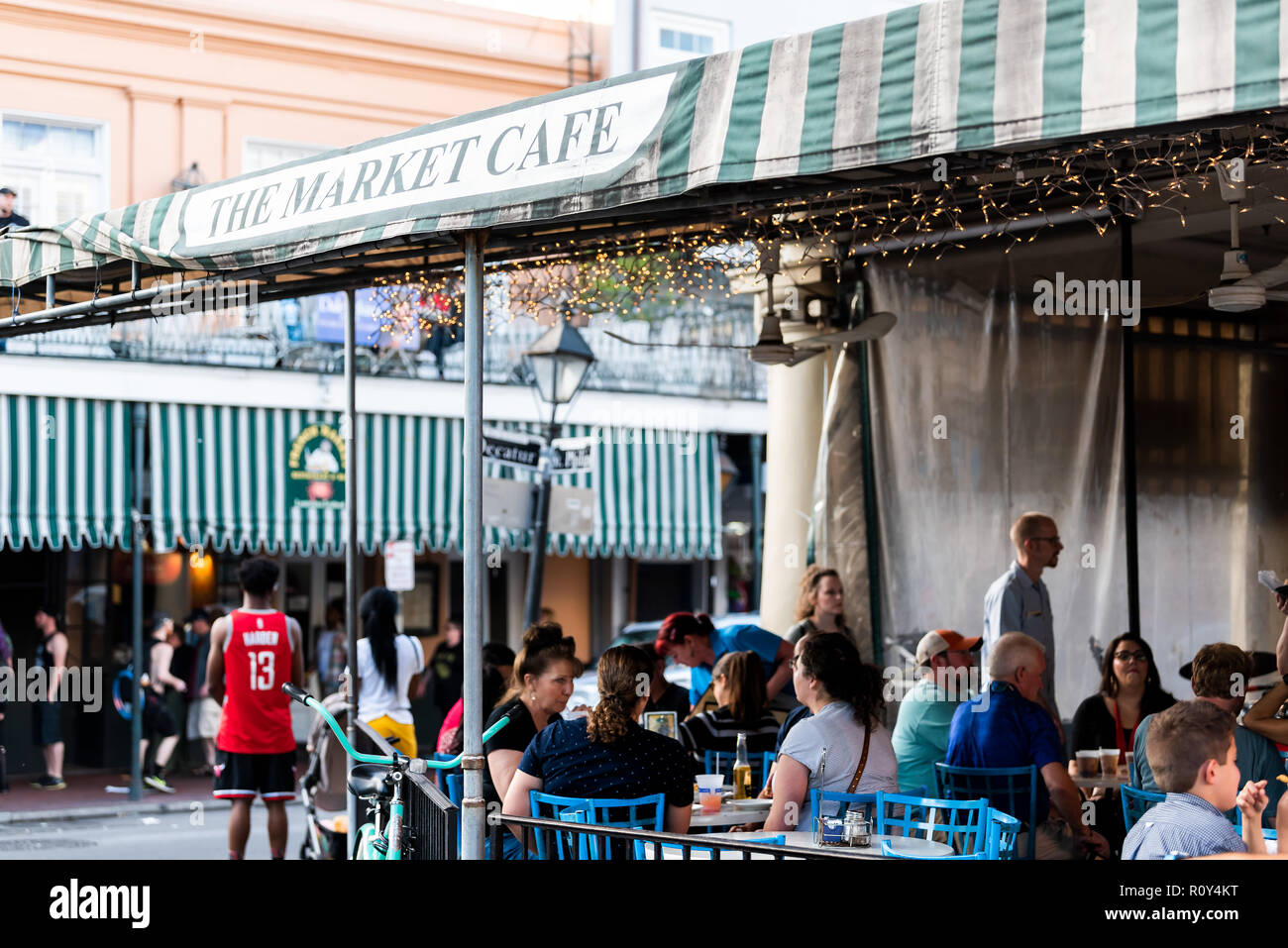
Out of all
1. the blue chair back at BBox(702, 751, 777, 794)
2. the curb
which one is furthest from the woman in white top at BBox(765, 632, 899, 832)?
the curb

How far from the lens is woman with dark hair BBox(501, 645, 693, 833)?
17.8 ft

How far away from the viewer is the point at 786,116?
4164 millimetres

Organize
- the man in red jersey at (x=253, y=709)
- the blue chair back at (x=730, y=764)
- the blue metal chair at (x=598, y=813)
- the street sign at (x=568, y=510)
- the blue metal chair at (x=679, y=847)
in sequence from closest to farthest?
the blue metal chair at (x=679, y=847)
the blue metal chair at (x=598, y=813)
the blue chair back at (x=730, y=764)
the man in red jersey at (x=253, y=709)
the street sign at (x=568, y=510)

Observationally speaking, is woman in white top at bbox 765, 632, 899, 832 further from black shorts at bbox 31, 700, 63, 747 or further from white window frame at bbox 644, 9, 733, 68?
white window frame at bbox 644, 9, 733, 68

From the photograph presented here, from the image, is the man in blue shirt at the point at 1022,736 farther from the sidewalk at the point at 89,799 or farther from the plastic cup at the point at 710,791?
the sidewalk at the point at 89,799

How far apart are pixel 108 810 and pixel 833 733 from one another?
36.2ft

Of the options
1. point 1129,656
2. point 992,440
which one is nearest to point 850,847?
point 1129,656

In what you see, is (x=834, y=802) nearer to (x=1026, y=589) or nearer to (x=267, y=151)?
(x=1026, y=589)

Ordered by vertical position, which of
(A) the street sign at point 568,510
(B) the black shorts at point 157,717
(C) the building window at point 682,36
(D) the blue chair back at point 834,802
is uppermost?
(C) the building window at point 682,36

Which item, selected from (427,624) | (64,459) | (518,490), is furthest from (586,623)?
(518,490)

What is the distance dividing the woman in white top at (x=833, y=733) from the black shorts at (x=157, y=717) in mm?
11629

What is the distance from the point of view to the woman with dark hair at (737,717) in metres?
7.54

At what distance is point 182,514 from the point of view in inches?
658

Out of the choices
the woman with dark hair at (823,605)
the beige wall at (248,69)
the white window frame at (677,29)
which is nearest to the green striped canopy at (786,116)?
the woman with dark hair at (823,605)
